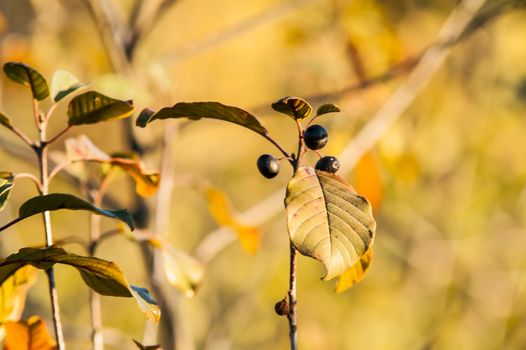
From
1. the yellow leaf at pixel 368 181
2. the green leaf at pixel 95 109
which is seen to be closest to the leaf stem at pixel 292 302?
the green leaf at pixel 95 109

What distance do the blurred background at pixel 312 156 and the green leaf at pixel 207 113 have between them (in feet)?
1.71

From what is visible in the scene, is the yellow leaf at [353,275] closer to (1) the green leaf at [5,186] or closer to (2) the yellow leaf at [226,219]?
(1) the green leaf at [5,186]

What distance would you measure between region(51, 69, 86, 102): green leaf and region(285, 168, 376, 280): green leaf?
0.87 feet

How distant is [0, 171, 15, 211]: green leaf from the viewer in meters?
0.63

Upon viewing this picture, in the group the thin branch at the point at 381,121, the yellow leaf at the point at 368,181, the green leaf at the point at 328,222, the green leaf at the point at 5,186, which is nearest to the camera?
the green leaf at the point at 328,222

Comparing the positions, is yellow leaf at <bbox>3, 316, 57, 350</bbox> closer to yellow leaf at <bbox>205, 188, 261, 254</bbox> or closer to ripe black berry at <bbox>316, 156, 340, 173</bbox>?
ripe black berry at <bbox>316, 156, 340, 173</bbox>

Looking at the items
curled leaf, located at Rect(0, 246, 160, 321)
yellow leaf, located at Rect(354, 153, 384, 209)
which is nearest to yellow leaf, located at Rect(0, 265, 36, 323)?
curled leaf, located at Rect(0, 246, 160, 321)

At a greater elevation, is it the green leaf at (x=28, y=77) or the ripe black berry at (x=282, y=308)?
the green leaf at (x=28, y=77)

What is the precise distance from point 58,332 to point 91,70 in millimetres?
2084

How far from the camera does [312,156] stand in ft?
8.32

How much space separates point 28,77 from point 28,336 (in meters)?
Answer: 0.25

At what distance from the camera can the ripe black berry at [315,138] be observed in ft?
1.95

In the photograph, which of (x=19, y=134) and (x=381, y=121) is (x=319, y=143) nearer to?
(x=19, y=134)

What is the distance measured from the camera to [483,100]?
3.10 meters
